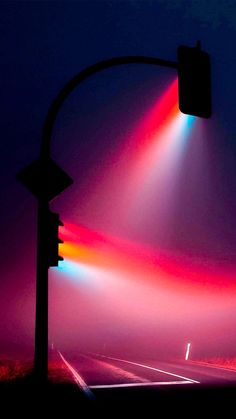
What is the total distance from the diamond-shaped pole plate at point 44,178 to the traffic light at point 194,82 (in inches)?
92.9

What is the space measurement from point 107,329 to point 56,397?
199 feet

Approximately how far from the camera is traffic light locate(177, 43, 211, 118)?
6984mm

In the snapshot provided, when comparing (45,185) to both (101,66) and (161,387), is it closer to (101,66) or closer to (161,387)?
(101,66)

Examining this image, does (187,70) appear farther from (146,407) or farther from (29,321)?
(29,321)

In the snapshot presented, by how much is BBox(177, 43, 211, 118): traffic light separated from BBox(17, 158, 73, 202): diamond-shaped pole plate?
236cm

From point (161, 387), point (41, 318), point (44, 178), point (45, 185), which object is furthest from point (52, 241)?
point (161, 387)

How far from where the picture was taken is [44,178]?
814cm

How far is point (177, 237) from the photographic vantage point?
3231 inches

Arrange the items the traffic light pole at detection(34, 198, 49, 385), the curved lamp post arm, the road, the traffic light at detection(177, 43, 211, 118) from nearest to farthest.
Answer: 1. the traffic light at detection(177, 43, 211, 118)
2. the traffic light pole at detection(34, 198, 49, 385)
3. the curved lamp post arm
4. the road

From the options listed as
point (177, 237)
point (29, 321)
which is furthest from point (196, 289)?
point (29, 321)

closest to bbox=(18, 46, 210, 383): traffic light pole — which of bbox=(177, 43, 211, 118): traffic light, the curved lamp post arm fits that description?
the curved lamp post arm

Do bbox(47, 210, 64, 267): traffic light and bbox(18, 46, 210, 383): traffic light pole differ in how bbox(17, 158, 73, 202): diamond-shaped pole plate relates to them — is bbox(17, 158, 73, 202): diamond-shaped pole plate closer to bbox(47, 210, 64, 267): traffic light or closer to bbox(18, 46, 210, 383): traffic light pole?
bbox(18, 46, 210, 383): traffic light pole

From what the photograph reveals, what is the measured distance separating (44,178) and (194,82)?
2.77 m

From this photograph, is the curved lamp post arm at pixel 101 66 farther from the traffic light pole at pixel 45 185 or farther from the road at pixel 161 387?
the road at pixel 161 387
